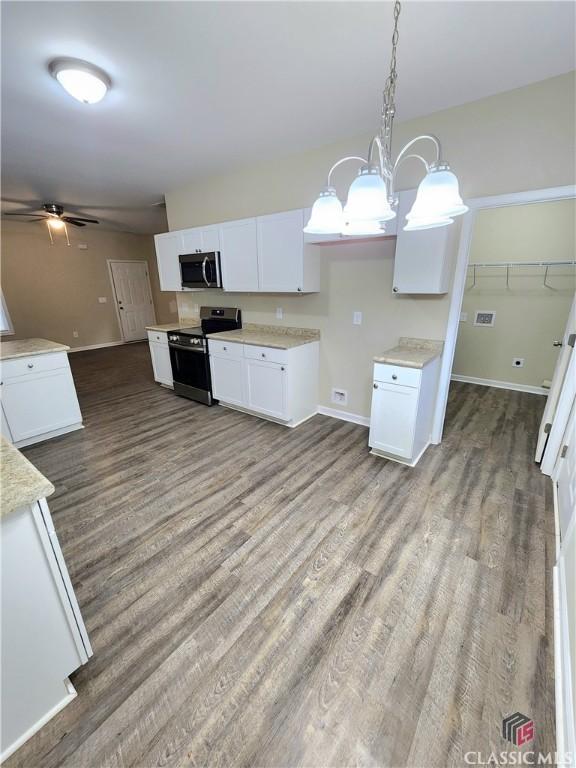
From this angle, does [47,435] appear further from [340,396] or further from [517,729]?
[517,729]

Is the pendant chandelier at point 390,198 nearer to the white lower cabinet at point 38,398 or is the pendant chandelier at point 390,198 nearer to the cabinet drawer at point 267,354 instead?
the cabinet drawer at point 267,354

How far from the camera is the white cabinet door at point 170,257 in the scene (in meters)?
4.15

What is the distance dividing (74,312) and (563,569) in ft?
28.4

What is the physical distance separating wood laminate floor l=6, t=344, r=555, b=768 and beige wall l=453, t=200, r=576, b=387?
1.93 meters

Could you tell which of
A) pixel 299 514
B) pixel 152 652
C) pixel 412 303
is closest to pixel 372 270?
pixel 412 303

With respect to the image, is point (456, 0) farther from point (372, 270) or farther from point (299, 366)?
point (299, 366)

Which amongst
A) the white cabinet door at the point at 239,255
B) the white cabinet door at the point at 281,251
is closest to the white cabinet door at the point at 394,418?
the white cabinet door at the point at 281,251

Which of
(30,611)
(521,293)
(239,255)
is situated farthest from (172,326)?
(521,293)

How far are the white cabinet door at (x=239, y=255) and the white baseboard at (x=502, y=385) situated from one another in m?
3.21

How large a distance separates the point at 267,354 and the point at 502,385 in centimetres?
356

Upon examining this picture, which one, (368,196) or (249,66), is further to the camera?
(249,66)

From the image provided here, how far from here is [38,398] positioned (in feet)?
10.2

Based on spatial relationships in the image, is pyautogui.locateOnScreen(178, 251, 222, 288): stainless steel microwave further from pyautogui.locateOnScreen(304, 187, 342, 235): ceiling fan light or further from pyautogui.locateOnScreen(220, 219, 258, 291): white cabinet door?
pyautogui.locateOnScreen(304, 187, 342, 235): ceiling fan light

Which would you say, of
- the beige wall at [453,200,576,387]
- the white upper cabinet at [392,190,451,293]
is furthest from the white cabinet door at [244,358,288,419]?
the beige wall at [453,200,576,387]
